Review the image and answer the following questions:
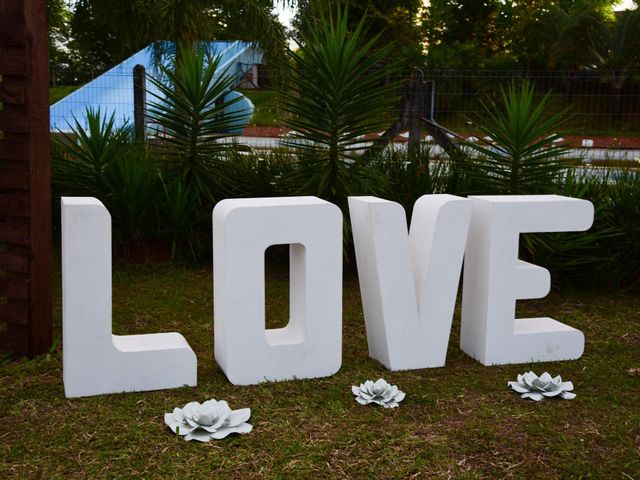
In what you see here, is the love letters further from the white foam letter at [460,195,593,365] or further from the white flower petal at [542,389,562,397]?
the white flower petal at [542,389,562,397]

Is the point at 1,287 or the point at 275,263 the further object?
the point at 275,263

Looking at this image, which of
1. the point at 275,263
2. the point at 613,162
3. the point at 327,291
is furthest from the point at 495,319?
the point at 613,162

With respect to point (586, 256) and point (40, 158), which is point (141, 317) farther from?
point (586, 256)

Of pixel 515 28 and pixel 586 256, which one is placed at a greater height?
pixel 515 28

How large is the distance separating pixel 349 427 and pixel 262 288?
832 millimetres

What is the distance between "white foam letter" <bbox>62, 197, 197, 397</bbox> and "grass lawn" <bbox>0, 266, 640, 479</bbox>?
0.29 feet

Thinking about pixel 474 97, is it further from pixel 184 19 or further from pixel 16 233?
pixel 16 233

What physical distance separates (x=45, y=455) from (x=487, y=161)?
4.02 meters

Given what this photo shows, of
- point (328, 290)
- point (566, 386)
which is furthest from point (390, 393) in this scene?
point (566, 386)

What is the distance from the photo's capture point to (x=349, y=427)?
3.47m

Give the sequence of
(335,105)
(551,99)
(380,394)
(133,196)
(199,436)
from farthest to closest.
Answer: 1. (551,99)
2. (133,196)
3. (335,105)
4. (380,394)
5. (199,436)

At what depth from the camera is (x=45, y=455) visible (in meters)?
3.17

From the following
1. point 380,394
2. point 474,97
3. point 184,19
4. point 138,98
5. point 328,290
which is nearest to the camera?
point 380,394

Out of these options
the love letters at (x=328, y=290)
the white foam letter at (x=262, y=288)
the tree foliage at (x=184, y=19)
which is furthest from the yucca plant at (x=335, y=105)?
the tree foliage at (x=184, y=19)
